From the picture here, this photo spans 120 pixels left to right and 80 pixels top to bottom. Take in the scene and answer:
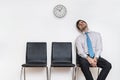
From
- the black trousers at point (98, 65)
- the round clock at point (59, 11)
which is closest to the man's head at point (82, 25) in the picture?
the round clock at point (59, 11)

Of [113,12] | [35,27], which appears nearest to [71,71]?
[35,27]

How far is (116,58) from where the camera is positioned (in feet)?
16.8

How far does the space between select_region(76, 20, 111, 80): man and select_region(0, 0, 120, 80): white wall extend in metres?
0.22

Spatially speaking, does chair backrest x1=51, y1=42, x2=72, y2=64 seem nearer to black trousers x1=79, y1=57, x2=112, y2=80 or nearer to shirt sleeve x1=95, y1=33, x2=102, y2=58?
black trousers x1=79, y1=57, x2=112, y2=80

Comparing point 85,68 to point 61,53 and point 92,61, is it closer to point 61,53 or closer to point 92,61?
point 92,61

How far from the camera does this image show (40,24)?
16.7 feet

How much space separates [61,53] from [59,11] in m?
0.85

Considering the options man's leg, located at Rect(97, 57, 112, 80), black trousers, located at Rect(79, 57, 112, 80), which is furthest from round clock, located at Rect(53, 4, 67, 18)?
man's leg, located at Rect(97, 57, 112, 80)

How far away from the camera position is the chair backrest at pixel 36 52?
4.91m

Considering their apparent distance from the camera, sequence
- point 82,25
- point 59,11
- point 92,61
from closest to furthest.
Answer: point 92,61
point 82,25
point 59,11

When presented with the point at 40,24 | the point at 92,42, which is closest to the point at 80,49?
the point at 92,42

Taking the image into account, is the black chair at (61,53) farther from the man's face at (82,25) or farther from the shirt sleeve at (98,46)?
the shirt sleeve at (98,46)

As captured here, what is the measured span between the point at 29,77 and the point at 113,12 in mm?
2149

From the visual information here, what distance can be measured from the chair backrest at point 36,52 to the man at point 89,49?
0.68 metres
